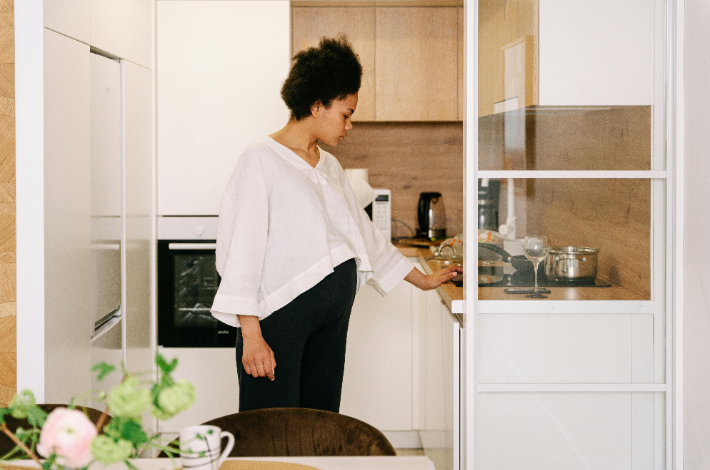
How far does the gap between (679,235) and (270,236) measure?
104 cm

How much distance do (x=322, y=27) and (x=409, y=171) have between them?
87 centimetres

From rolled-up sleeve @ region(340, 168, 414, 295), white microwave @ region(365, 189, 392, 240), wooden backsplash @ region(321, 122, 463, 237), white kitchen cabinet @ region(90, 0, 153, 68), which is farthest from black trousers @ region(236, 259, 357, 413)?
wooden backsplash @ region(321, 122, 463, 237)

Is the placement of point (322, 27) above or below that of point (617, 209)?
above

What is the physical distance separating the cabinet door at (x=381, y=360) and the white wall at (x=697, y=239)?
1.42 m

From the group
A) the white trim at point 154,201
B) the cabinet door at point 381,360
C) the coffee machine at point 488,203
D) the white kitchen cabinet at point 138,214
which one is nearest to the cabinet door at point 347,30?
the white trim at point 154,201

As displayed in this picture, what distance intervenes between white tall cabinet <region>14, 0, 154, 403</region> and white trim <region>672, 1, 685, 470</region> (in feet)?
5.13

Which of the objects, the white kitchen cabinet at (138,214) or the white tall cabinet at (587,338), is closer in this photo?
the white tall cabinet at (587,338)

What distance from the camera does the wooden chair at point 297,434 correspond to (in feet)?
3.99

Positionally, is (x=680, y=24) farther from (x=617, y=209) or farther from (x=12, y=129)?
(x=12, y=129)

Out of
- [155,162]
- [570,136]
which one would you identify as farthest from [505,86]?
[155,162]

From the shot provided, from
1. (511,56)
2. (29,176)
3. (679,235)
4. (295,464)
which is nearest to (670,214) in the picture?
(679,235)

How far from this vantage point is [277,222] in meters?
1.77

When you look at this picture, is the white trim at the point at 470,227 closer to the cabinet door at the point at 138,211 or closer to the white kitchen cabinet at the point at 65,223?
the white kitchen cabinet at the point at 65,223

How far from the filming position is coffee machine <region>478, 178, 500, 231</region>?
176 centimetres
